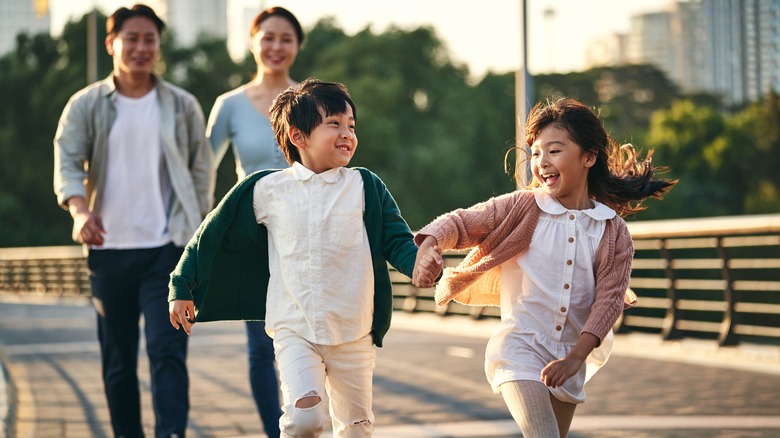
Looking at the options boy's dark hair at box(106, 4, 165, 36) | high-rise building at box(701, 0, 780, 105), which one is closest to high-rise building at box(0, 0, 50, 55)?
high-rise building at box(701, 0, 780, 105)

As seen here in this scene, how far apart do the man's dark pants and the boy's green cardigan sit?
1.24m

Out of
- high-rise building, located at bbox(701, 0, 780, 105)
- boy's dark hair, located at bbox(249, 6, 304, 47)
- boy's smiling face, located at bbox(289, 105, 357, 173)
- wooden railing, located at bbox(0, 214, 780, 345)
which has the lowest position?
wooden railing, located at bbox(0, 214, 780, 345)

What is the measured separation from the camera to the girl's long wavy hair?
4438 mm

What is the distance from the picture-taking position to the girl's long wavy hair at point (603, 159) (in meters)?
4.44

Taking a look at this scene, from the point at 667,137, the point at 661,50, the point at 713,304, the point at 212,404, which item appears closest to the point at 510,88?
the point at 667,137

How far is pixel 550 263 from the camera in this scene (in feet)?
14.3

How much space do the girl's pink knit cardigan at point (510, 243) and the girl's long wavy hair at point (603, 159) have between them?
0.19 meters

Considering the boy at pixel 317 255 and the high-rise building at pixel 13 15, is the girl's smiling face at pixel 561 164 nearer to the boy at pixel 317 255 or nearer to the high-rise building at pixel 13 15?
the boy at pixel 317 255

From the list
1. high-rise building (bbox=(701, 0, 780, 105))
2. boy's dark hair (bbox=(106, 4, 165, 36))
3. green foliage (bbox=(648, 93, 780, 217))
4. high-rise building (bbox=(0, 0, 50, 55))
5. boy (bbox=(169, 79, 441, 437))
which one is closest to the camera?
boy (bbox=(169, 79, 441, 437))

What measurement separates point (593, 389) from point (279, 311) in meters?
5.35

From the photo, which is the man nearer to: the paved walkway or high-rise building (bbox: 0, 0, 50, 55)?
the paved walkway

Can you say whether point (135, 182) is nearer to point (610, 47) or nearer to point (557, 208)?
point (557, 208)

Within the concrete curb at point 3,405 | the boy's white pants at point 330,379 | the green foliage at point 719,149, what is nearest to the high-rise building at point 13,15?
the green foliage at point 719,149

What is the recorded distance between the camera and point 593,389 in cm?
945
